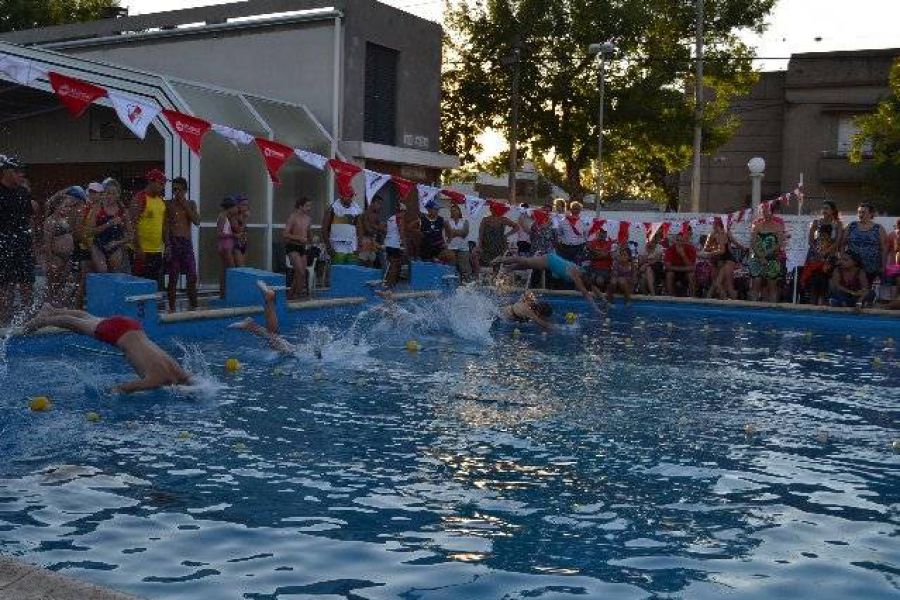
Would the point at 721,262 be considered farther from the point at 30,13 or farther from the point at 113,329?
the point at 30,13

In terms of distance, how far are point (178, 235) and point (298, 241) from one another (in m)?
2.57

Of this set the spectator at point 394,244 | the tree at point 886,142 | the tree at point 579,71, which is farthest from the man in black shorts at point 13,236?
the tree at point 886,142

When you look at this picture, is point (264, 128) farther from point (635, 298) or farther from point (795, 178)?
point (795, 178)

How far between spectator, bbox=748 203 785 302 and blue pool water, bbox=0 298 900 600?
20.5 ft

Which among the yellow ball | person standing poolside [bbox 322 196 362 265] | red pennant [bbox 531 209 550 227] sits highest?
red pennant [bbox 531 209 550 227]

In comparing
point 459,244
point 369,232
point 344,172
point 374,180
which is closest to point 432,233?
point 459,244

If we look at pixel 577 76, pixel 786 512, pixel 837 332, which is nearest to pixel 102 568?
pixel 786 512

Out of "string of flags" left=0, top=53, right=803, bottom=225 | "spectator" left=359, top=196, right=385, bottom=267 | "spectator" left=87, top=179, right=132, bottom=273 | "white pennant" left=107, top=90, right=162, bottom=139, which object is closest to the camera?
"string of flags" left=0, top=53, right=803, bottom=225

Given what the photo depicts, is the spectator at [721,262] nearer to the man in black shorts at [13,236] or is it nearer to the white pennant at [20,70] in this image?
the white pennant at [20,70]

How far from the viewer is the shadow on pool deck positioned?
363 cm

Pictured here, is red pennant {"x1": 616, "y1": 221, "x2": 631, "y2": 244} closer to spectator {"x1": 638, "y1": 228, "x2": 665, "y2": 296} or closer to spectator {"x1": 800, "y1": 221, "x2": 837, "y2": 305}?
spectator {"x1": 638, "y1": 228, "x2": 665, "y2": 296}

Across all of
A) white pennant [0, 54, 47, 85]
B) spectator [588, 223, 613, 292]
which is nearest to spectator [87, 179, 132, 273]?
white pennant [0, 54, 47, 85]

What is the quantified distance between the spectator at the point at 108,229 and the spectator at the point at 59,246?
312mm

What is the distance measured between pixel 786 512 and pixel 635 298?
41.6ft
